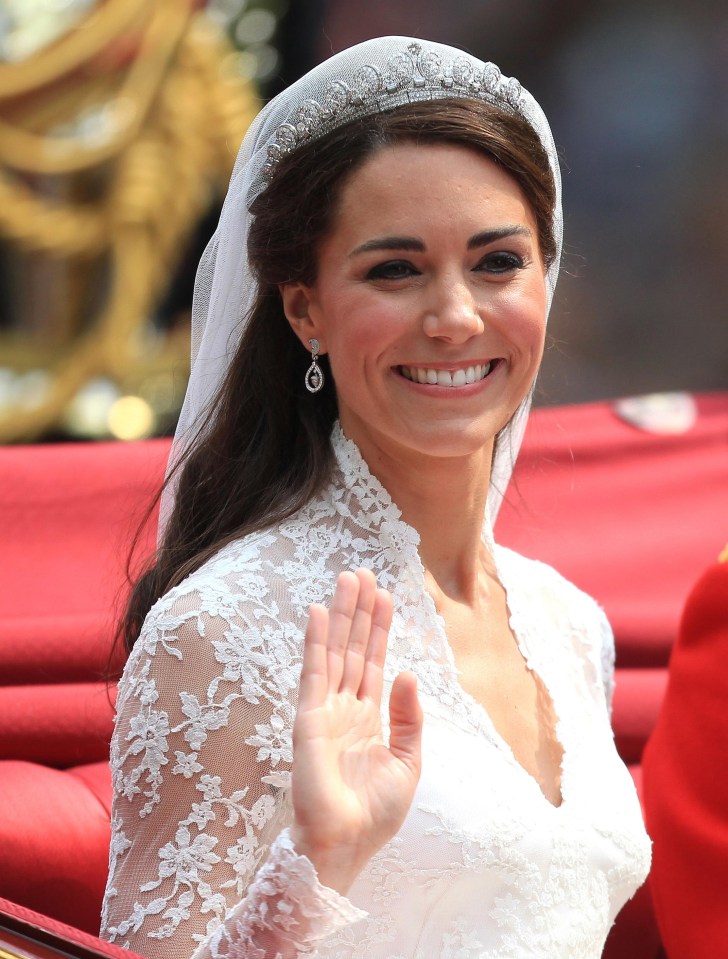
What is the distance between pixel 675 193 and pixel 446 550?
9.11ft

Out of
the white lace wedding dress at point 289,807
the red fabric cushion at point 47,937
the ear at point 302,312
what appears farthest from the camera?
the ear at point 302,312

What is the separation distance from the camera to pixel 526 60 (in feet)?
12.1

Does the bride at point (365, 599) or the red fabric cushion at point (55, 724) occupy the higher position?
the bride at point (365, 599)

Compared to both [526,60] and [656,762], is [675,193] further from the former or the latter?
[656,762]

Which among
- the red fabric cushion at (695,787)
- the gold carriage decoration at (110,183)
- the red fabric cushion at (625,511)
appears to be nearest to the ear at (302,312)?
the red fabric cushion at (695,787)

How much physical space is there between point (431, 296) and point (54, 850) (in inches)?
33.9

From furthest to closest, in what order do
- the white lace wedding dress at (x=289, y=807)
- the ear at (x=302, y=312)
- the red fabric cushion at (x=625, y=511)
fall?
the red fabric cushion at (x=625, y=511), the ear at (x=302, y=312), the white lace wedding dress at (x=289, y=807)

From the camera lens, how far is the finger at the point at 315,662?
1.07 metres

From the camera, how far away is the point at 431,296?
134 centimetres

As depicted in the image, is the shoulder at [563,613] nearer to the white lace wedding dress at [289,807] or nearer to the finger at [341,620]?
the white lace wedding dress at [289,807]

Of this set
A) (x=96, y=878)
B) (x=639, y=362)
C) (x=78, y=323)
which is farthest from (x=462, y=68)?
(x=639, y=362)

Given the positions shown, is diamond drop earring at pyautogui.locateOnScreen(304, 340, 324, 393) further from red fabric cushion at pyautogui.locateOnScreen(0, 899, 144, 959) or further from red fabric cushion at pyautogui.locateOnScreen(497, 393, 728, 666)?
red fabric cushion at pyautogui.locateOnScreen(497, 393, 728, 666)

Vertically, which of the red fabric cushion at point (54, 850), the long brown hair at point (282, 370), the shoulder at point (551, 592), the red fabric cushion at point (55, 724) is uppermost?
the long brown hair at point (282, 370)

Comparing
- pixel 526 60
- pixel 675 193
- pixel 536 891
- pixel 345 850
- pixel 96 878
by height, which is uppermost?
pixel 526 60
